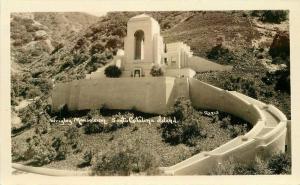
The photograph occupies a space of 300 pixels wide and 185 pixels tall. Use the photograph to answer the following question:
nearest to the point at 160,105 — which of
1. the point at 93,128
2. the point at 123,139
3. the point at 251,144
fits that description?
the point at 123,139

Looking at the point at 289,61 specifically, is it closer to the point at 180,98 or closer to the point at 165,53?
the point at 180,98

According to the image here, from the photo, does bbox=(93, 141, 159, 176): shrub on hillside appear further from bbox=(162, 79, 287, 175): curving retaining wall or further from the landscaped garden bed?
bbox=(162, 79, 287, 175): curving retaining wall

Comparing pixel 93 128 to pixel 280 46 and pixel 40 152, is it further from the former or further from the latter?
pixel 280 46

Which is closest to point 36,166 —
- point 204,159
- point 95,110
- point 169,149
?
point 95,110

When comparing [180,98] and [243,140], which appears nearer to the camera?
[243,140]

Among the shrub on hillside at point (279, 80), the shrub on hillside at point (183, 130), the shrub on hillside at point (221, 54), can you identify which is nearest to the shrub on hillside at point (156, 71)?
the shrub on hillside at point (221, 54)

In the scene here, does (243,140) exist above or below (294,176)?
above

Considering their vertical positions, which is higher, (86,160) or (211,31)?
(211,31)

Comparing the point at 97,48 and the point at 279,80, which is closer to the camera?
the point at 279,80

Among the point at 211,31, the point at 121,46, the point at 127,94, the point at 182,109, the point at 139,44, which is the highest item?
the point at 211,31
